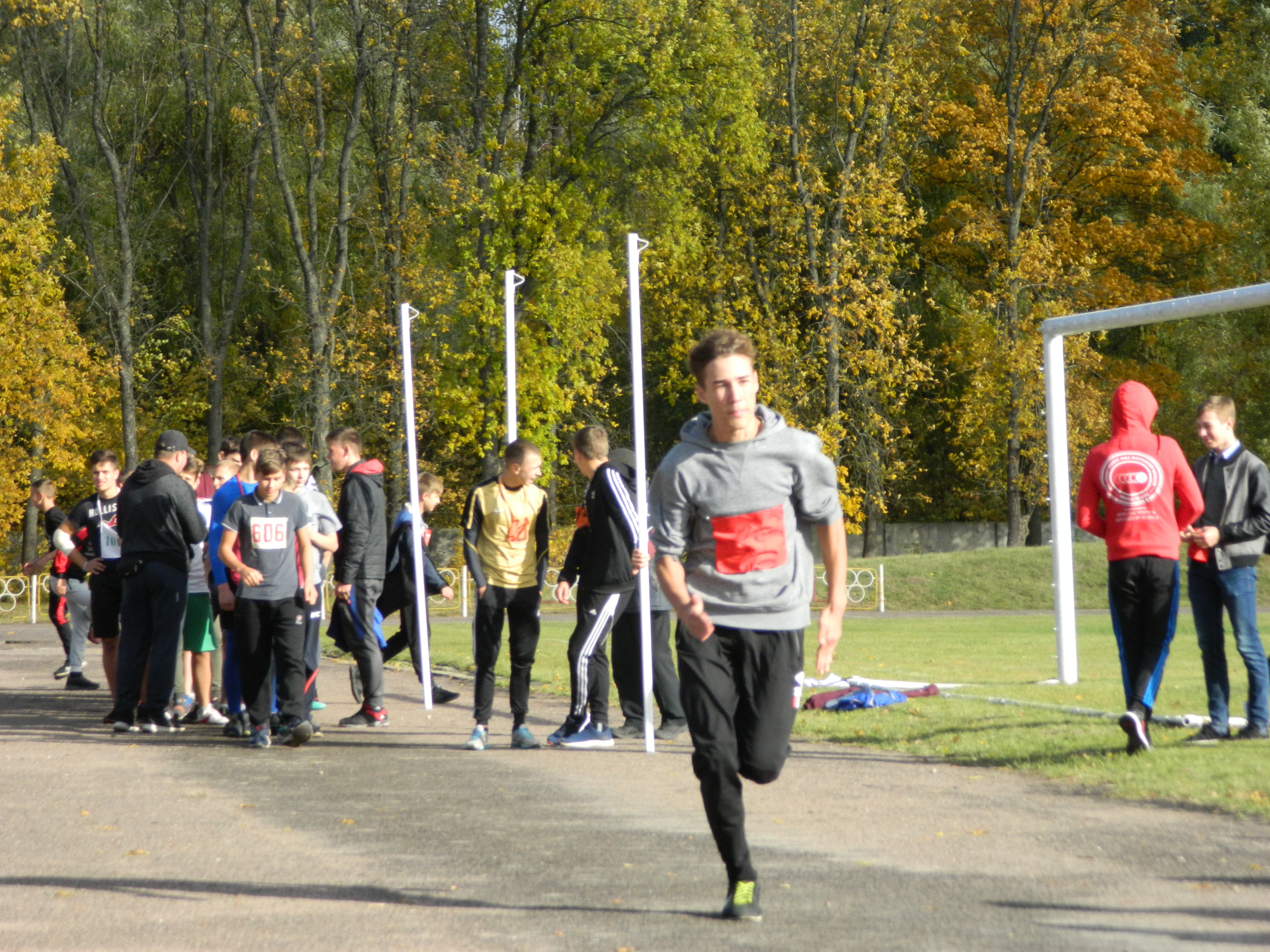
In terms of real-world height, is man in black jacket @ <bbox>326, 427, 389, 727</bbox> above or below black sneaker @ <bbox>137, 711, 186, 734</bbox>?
above

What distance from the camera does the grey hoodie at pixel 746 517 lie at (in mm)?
5148

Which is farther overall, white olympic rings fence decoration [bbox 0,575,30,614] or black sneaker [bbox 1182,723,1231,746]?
white olympic rings fence decoration [bbox 0,575,30,614]

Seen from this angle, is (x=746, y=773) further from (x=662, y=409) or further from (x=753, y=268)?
(x=662, y=409)

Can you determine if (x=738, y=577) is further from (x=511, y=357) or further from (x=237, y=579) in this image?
(x=511, y=357)

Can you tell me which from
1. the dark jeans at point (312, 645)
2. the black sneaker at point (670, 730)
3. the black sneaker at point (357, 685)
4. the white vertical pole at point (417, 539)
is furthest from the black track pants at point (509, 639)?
the white vertical pole at point (417, 539)

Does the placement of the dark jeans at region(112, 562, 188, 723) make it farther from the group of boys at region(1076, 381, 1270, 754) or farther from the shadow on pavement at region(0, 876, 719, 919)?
the group of boys at region(1076, 381, 1270, 754)

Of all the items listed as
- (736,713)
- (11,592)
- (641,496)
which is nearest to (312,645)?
(641,496)

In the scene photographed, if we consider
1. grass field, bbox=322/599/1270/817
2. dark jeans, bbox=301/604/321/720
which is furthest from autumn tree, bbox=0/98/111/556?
dark jeans, bbox=301/604/321/720

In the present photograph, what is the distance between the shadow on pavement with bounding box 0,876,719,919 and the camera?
17.2 ft

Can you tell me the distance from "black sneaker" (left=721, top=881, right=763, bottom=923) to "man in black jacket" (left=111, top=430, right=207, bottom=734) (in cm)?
635

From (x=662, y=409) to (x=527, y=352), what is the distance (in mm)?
11970

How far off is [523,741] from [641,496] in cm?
168

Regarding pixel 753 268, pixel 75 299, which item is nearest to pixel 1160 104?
pixel 753 268

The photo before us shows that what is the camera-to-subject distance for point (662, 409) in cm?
4466
